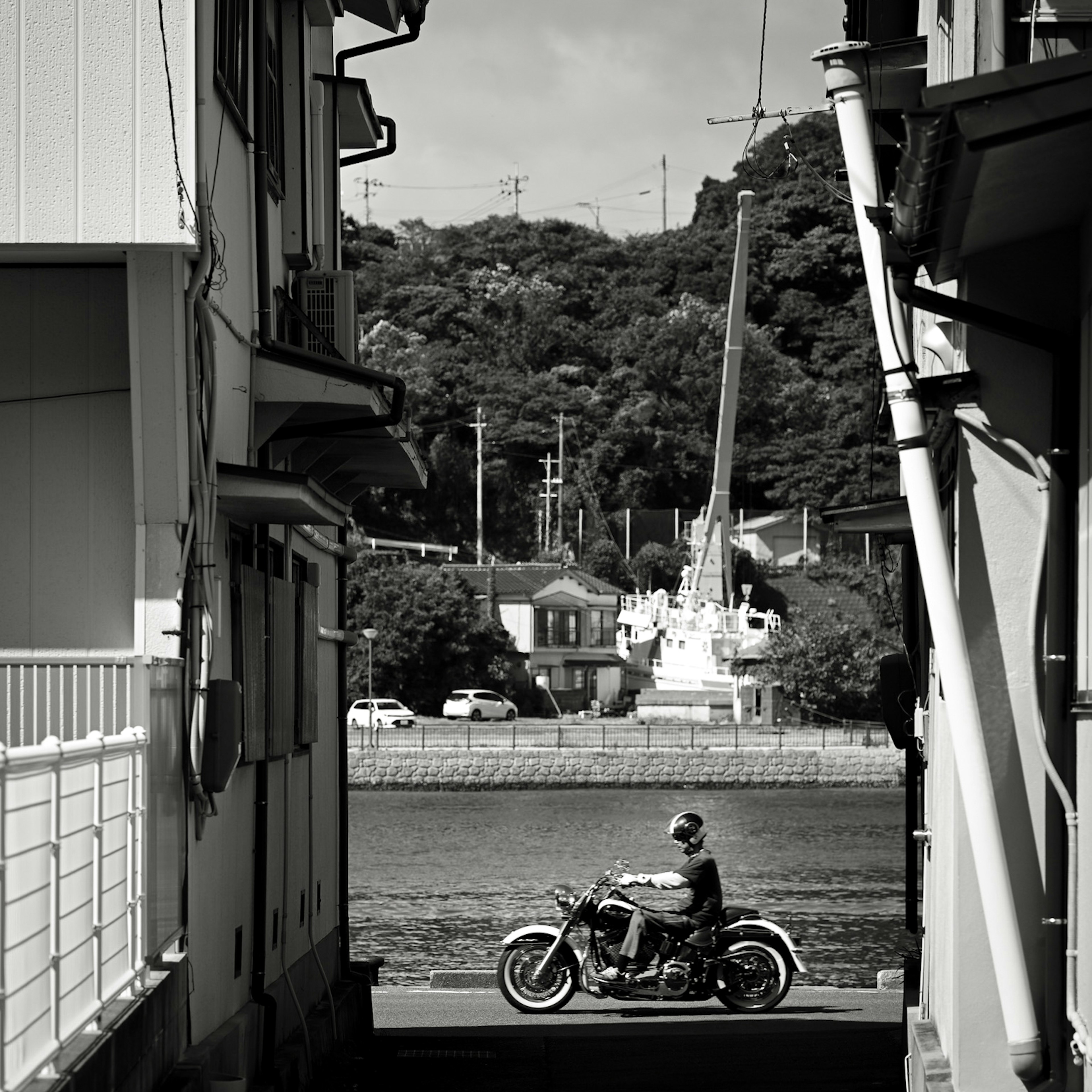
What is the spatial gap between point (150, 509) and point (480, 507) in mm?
92201

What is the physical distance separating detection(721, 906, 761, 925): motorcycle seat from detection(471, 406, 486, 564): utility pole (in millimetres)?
81408

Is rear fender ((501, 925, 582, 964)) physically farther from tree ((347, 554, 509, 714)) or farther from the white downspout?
tree ((347, 554, 509, 714))

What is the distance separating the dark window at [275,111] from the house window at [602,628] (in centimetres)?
7017

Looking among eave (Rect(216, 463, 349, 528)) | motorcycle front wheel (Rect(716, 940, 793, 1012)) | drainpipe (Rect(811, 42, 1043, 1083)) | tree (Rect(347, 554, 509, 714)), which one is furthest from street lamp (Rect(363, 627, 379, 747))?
drainpipe (Rect(811, 42, 1043, 1083))

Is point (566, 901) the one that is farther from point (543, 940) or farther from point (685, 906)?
point (685, 906)

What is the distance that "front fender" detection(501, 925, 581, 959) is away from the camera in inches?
574

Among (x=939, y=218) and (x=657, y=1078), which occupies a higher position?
(x=939, y=218)

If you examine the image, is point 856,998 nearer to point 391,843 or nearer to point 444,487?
point 391,843

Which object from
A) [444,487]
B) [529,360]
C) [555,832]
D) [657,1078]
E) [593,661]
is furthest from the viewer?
[529,360]

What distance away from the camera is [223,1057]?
7.34m

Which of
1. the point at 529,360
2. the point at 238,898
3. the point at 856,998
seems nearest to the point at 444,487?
the point at 529,360

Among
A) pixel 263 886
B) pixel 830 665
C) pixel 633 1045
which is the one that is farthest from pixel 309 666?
pixel 830 665

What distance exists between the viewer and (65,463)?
7375 millimetres

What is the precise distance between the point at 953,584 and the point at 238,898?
14.4 ft
